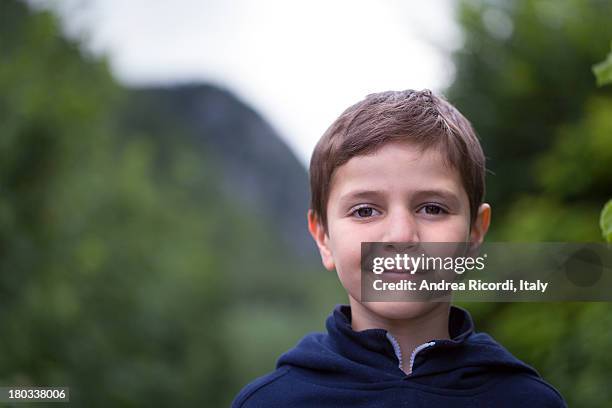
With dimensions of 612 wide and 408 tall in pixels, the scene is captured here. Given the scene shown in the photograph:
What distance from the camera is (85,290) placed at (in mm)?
8828

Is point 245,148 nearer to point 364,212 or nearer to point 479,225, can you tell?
point 479,225

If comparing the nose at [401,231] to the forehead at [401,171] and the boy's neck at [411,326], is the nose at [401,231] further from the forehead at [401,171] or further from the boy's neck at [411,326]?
the boy's neck at [411,326]

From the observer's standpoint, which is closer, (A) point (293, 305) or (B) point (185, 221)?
(B) point (185, 221)

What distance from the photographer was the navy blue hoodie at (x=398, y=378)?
5.32 feet

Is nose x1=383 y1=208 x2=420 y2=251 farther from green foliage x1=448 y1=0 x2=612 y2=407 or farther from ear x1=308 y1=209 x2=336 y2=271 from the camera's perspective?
green foliage x1=448 y1=0 x2=612 y2=407

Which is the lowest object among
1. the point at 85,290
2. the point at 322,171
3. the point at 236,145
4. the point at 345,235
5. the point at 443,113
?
the point at 345,235

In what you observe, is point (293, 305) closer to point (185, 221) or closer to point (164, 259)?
point (185, 221)

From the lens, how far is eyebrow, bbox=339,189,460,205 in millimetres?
1637

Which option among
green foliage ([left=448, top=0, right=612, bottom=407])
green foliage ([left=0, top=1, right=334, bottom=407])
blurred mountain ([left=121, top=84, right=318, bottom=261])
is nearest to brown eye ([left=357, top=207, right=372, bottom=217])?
green foliage ([left=448, top=0, right=612, bottom=407])

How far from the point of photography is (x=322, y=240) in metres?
1.88

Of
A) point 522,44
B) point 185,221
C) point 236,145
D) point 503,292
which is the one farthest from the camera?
point 236,145

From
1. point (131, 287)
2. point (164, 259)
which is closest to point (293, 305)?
point (164, 259)

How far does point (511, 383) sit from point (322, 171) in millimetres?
669

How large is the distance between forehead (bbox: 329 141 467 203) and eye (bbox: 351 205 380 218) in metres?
0.05
